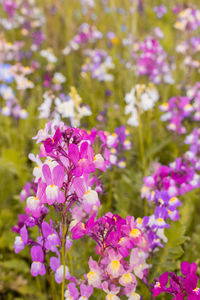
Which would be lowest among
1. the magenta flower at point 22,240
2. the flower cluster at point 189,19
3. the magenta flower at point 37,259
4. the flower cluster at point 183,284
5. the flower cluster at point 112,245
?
the flower cluster at point 183,284

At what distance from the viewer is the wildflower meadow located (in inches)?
43.9

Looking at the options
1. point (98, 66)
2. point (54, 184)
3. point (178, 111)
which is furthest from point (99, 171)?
point (98, 66)

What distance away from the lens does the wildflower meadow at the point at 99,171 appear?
111 centimetres

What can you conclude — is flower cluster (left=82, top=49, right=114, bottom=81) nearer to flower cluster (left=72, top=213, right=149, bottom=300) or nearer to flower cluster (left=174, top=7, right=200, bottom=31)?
flower cluster (left=174, top=7, right=200, bottom=31)

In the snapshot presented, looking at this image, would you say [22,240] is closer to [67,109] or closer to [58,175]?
[58,175]

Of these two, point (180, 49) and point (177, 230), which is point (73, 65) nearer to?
point (180, 49)

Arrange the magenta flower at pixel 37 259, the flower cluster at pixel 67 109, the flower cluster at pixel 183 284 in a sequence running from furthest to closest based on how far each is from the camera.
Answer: the flower cluster at pixel 67 109 → the magenta flower at pixel 37 259 → the flower cluster at pixel 183 284

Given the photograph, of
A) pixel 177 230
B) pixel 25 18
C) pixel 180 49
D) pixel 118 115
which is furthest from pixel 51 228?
pixel 25 18

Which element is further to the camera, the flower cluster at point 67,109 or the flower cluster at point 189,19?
the flower cluster at point 189,19

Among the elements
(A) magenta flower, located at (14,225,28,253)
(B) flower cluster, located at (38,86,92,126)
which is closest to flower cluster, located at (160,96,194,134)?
(B) flower cluster, located at (38,86,92,126)

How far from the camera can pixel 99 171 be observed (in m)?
1.61

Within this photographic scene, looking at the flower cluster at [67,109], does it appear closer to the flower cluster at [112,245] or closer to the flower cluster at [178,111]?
the flower cluster at [178,111]

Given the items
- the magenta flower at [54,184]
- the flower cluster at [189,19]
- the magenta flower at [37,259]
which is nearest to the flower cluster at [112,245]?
the magenta flower at [54,184]

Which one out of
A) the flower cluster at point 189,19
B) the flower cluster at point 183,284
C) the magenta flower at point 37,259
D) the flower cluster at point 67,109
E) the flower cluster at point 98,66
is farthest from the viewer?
the flower cluster at point 98,66
